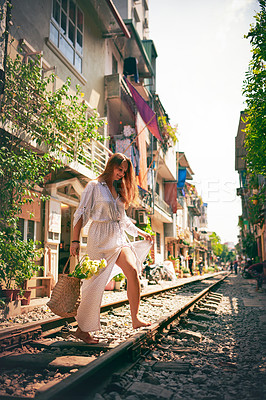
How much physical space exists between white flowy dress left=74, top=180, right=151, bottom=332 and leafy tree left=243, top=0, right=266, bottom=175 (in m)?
8.63

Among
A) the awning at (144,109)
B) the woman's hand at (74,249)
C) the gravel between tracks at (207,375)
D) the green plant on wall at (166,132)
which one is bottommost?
the gravel between tracks at (207,375)

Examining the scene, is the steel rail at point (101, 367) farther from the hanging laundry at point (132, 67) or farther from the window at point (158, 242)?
the window at point (158, 242)

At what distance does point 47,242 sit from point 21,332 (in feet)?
19.6

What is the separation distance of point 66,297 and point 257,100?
990 centimetres

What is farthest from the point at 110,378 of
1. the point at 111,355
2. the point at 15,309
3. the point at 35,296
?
the point at 35,296

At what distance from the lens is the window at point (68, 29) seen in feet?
36.1

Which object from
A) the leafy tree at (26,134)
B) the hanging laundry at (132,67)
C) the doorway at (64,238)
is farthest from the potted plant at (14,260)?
the hanging laundry at (132,67)

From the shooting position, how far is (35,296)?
29.8 ft

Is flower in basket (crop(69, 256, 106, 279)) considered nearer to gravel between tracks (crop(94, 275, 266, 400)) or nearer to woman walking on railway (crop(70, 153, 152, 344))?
woman walking on railway (crop(70, 153, 152, 344))

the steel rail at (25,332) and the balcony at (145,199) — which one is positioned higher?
the balcony at (145,199)

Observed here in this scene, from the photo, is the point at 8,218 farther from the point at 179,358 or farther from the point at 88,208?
the point at 179,358

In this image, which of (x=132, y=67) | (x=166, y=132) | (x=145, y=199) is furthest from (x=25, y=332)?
(x=166, y=132)

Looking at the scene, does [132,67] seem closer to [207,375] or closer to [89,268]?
[89,268]

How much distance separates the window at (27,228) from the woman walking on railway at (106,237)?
5634mm
